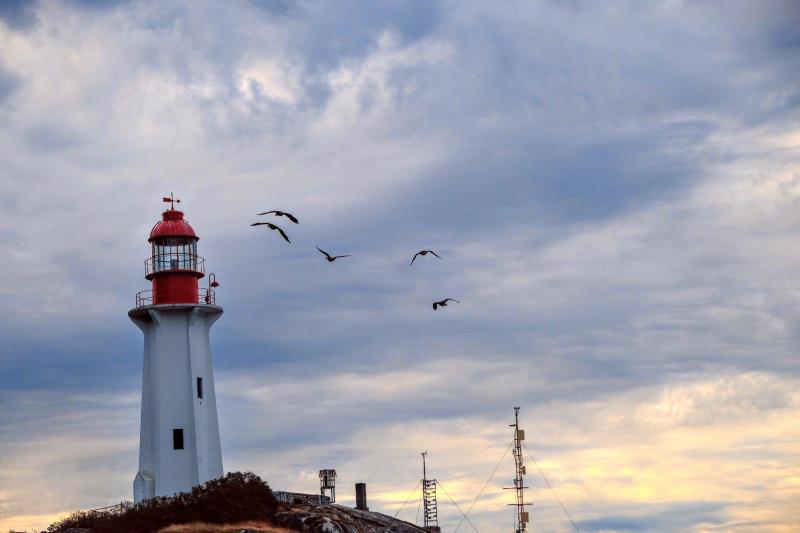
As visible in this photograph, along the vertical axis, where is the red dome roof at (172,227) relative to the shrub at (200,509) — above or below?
above

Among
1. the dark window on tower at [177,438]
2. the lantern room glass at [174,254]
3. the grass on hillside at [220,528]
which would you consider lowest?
the grass on hillside at [220,528]

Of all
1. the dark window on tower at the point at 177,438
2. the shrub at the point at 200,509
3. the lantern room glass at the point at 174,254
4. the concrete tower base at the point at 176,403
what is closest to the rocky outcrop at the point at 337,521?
the shrub at the point at 200,509

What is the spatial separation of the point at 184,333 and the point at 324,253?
59.7 ft

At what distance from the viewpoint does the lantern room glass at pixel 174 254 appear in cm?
8131

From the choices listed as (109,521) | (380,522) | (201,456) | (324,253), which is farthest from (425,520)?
(324,253)

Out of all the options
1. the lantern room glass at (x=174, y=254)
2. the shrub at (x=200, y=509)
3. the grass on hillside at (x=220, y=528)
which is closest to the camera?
the grass on hillside at (x=220, y=528)

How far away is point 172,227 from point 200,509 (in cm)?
1541

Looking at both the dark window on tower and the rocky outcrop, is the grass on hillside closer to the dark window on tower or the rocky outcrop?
the rocky outcrop

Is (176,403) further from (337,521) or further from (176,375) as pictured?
(337,521)

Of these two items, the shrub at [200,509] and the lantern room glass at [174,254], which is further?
the lantern room glass at [174,254]

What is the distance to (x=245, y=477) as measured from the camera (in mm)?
76688

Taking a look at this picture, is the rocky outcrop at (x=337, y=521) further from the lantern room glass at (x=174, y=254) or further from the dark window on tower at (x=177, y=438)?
the lantern room glass at (x=174, y=254)

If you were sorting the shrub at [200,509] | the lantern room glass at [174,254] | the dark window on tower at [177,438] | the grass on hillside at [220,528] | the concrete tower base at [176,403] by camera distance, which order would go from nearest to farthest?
the grass on hillside at [220,528] < the shrub at [200,509] < the concrete tower base at [176,403] < the dark window on tower at [177,438] < the lantern room glass at [174,254]

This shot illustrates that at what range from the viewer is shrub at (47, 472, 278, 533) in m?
73.2
